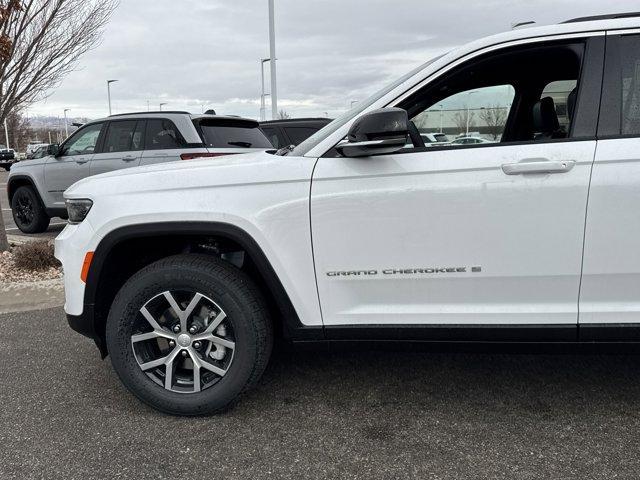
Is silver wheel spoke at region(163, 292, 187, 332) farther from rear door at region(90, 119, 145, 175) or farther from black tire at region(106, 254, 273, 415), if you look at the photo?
rear door at region(90, 119, 145, 175)

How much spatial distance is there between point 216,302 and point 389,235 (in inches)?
35.2

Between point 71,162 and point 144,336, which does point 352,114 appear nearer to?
point 144,336

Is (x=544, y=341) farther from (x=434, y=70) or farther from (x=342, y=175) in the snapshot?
(x=434, y=70)

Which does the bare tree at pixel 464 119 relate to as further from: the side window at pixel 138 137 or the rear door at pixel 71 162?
the rear door at pixel 71 162

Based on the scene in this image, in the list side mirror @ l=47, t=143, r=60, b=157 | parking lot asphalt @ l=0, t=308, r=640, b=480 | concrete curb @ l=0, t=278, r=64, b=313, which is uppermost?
side mirror @ l=47, t=143, r=60, b=157

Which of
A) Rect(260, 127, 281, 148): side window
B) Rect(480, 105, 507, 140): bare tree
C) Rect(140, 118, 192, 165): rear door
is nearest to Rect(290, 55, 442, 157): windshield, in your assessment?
Rect(480, 105, 507, 140): bare tree

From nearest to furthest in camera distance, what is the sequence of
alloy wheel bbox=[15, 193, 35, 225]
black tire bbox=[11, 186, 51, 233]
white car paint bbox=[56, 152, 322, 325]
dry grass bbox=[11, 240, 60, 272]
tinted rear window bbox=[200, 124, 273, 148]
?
white car paint bbox=[56, 152, 322, 325] → dry grass bbox=[11, 240, 60, 272] → tinted rear window bbox=[200, 124, 273, 148] → black tire bbox=[11, 186, 51, 233] → alloy wheel bbox=[15, 193, 35, 225]

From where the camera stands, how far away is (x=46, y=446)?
259cm

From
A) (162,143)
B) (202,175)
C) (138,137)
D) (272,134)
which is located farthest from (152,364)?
(272,134)

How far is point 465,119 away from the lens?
274 centimetres

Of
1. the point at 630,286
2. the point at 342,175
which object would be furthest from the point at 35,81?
the point at 630,286

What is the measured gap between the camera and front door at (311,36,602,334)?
2393mm

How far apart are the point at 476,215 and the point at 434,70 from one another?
0.72 m

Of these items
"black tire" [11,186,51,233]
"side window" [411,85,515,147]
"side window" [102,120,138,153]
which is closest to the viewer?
"side window" [411,85,515,147]
